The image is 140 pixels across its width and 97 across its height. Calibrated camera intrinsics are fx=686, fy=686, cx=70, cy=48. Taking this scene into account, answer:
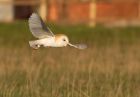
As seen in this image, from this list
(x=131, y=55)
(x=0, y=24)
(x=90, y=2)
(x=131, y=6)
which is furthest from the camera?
(x=131, y=6)

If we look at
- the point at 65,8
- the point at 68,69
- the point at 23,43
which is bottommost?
the point at 65,8

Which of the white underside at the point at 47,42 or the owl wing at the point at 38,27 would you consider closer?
the white underside at the point at 47,42

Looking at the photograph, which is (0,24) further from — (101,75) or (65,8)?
(101,75)

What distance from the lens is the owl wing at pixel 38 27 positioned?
6.14 metres

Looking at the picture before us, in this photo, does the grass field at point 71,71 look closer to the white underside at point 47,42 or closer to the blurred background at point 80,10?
the white underside at point 47,42

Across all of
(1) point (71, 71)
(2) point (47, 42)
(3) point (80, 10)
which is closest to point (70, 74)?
(1) point (71, 71)

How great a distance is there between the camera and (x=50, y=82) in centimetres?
940

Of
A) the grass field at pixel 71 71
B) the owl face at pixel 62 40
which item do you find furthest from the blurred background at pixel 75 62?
the owl face at pixel 62 40

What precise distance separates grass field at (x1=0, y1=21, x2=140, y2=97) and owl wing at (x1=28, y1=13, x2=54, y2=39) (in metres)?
0.40

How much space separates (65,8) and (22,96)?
22.6m

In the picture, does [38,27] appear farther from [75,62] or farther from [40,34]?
[75,62]

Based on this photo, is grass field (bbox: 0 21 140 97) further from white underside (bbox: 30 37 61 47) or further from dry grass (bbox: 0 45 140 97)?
white underside (bbox: 30 37 61 47)

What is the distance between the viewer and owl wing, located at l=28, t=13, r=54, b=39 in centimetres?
614

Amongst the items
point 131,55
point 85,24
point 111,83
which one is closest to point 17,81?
point 111,83
